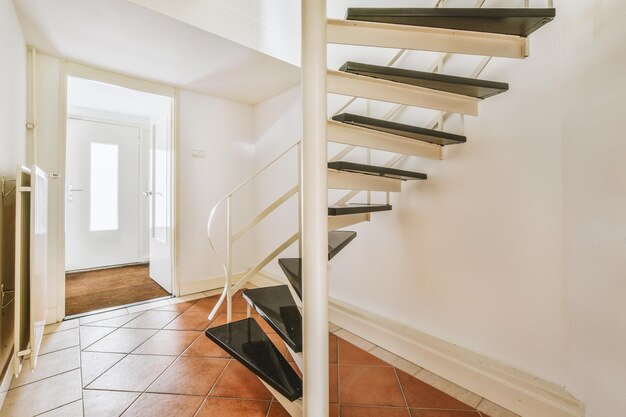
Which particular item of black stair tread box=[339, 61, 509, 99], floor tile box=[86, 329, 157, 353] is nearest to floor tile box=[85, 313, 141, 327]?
floor tile box=[86, 329, 157, 353]

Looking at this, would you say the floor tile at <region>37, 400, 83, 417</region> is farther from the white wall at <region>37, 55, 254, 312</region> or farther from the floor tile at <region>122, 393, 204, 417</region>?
the white wall at <region>37, 55, 254, 312</region>

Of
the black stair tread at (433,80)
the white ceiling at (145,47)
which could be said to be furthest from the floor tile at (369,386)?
the white ceiling at (145,47)

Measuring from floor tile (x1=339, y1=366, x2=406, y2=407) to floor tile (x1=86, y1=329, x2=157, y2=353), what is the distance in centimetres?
160

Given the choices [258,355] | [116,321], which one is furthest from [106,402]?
[116,321]

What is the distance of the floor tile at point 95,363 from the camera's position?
1760 mm

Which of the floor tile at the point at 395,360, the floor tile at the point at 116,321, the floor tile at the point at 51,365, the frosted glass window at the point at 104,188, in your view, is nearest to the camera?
the floor tile at the point at 51,365

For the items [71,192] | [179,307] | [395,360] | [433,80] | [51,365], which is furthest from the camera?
[71,192]

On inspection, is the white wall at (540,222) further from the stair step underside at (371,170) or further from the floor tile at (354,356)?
the floor tile at (354,356)

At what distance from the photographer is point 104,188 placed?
14.2ft

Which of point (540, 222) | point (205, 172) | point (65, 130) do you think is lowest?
point (540, 222)

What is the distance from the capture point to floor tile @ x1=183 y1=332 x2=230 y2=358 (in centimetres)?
202

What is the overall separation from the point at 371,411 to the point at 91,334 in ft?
7.56

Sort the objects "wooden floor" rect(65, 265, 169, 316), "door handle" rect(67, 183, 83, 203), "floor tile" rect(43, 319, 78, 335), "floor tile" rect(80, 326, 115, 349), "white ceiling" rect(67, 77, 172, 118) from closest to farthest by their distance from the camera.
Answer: "floor tile" rect(80, 326, 115, 349) < "floor tile" rect(43, 319, 78, 335) < "wooden floor" rect(65, 265, 169, 316) < "white ceiling" rect(67, 77, 172, 118) < "door handle" rect(67, 183, 83, 203)

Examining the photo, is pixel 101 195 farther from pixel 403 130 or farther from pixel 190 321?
pixel 403 130
